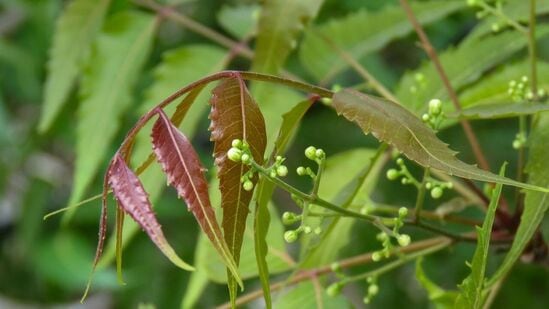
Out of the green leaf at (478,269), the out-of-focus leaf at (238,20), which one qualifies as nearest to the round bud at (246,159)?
the green leaf at (478,269)

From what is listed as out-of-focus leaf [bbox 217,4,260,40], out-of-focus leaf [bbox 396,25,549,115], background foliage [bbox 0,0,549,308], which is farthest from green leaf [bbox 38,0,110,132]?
out-of-focus leaf [bbox 396,25,549,115]

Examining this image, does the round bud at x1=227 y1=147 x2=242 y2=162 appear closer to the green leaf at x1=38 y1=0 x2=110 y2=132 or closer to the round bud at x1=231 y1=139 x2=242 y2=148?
the round bud at x1=231 y1=139 x2=242 y2=148

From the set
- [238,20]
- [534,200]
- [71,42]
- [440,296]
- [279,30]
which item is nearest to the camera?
[534,200]

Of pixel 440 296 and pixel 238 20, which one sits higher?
pixel 238 20

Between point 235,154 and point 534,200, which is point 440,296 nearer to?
point 534,200

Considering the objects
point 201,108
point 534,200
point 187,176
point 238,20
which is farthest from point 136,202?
point 238,20

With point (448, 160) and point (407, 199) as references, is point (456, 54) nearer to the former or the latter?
point (448, 160)

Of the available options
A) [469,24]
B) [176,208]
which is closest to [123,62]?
[176,208]

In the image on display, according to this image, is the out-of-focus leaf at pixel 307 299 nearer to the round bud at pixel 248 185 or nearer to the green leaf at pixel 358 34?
the round bud at pixel 248 185
